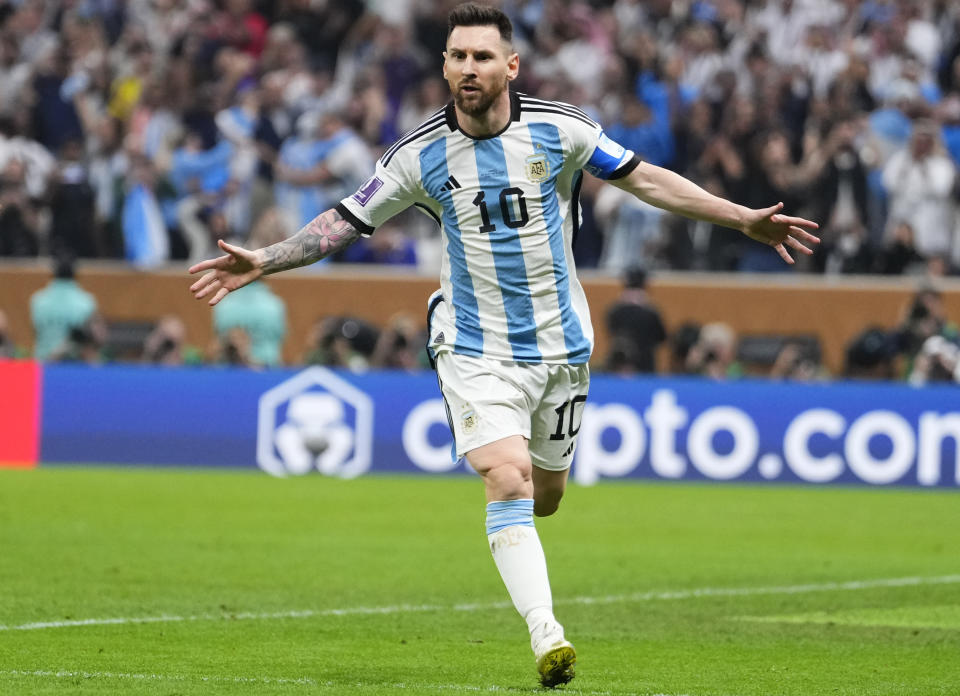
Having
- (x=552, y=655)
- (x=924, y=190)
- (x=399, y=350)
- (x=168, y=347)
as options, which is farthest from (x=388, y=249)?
(x=552, y=655)

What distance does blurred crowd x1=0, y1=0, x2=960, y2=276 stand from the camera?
19656mm

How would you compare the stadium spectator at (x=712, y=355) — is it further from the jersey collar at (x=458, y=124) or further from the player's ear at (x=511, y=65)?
the player's ear at (x=511, y=65)

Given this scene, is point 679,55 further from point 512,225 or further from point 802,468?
point 512,225

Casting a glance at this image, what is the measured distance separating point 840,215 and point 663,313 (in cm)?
221

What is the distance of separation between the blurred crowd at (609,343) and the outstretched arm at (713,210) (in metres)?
10.6

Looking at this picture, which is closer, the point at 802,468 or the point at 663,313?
the point at 802,468

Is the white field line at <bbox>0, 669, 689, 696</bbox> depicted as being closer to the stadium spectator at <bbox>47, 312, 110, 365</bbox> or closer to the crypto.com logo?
the crypto.com logo

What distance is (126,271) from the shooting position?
21000 mm

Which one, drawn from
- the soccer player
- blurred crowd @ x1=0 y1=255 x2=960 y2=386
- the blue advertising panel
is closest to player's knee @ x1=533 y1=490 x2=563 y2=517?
the soccer player

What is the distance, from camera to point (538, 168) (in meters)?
7.28

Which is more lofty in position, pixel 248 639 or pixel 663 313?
pixel 663 313

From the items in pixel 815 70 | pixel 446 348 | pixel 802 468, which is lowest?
pixel 802 468

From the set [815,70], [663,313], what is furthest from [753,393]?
[815,70]

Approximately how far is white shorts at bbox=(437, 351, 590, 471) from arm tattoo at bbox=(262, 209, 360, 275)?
62 cm
